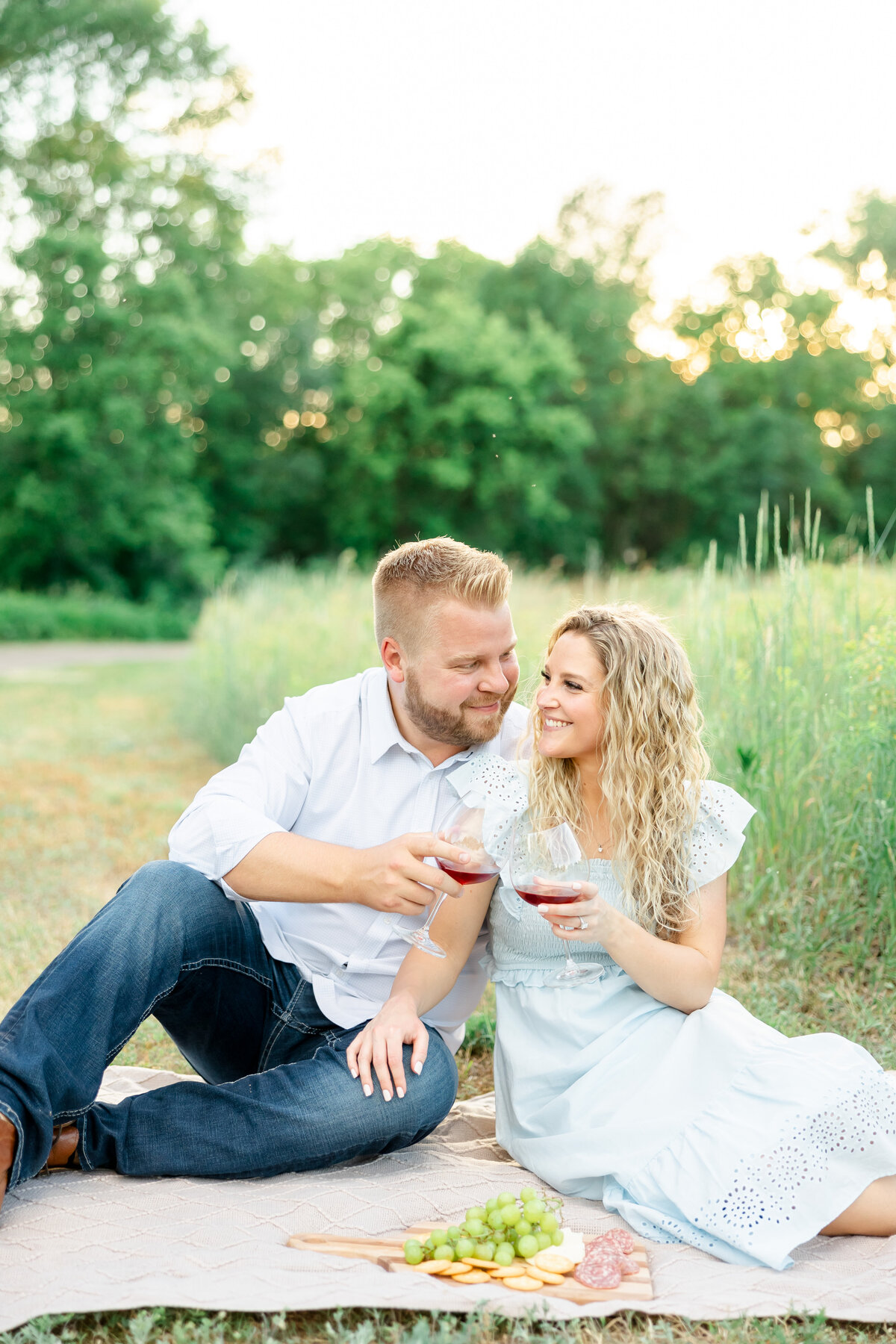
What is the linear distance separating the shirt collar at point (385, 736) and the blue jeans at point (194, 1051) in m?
0.50

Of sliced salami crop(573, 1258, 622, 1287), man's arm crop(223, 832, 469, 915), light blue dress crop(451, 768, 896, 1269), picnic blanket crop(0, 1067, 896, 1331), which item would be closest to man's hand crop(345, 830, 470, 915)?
man's arm crop(223, 832, 469, 915)

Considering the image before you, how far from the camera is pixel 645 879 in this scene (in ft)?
8.32

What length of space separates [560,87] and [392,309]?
10022 mm

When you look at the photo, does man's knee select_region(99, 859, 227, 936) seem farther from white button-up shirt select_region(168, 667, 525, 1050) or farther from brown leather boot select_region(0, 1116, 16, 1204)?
brown leather boot select_region(0, 1116, 16, 1204)

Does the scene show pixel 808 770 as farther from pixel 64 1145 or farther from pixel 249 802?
pixel 64 1145

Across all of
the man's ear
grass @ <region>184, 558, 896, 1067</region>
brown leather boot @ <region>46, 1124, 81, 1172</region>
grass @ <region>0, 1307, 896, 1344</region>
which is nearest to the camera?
grass @ <region>0, 1307, 896, 1344</region>

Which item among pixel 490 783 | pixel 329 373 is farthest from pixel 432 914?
pixel 329 373

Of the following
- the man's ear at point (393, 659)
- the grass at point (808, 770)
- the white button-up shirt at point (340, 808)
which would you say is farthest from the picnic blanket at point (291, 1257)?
the grass at point (808, 770)

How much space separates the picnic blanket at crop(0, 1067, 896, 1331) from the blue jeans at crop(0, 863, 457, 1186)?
3.1 inches

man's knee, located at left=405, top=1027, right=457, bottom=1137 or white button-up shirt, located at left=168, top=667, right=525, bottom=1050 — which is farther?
white button-up shirt, located at left=168, top=667, right=525, bottom=1050

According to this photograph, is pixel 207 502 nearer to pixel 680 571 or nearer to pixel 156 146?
pixel 156 146

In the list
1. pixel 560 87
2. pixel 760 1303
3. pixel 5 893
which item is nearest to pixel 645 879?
pixel 760 1303

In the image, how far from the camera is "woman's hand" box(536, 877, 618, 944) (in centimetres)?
212

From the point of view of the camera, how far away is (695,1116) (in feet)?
7.82
